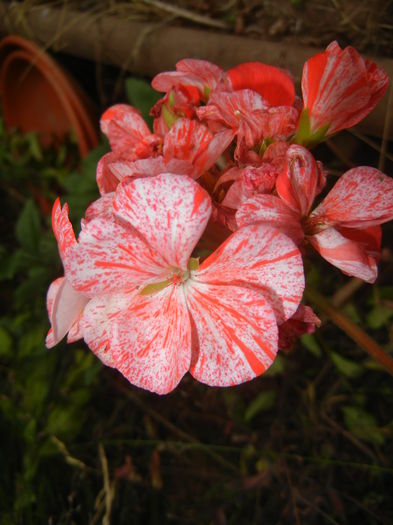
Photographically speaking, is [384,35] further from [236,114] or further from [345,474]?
[345,474]

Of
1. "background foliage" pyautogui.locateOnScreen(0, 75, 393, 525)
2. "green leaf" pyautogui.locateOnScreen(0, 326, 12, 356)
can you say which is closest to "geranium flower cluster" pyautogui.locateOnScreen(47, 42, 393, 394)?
"background foliage" pyautogui.locateOnScreen(0, 75, 393, 525)

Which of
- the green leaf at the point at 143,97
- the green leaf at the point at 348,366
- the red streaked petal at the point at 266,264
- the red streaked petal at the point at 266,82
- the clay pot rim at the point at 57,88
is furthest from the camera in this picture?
the clay pot rim at the point at 57,88

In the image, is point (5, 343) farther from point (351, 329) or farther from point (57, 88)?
point (351, 329)

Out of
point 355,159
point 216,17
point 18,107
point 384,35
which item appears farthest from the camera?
point 18,107

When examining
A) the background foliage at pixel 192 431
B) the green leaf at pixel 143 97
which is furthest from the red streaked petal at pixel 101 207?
the green leaf at pixel 143 97

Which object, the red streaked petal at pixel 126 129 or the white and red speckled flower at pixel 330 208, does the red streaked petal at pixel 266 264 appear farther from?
the red streaked petal at pixel 126 129

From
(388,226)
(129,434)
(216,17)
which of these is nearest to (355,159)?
(388,226)

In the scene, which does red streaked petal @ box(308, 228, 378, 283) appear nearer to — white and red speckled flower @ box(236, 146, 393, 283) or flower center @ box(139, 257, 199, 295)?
white and red speckled flower @ box(236, 146, 393, 283)

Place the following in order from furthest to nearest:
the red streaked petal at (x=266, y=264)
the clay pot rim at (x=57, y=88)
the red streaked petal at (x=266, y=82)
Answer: the clay pot rim at (x=57, y=88)
the red streaked petal at (x=266, y=82)
the red streaked petal at (x=266, y=264)
